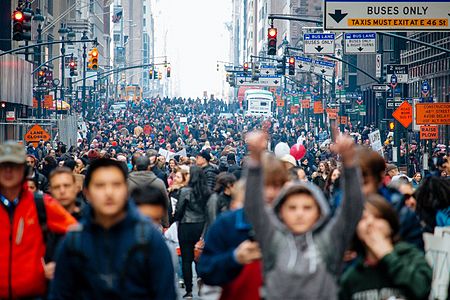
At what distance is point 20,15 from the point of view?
94.8 feet

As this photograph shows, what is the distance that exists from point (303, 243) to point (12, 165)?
2.45 metres

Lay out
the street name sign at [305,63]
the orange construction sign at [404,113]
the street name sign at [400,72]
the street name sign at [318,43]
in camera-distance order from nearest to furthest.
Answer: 1. the orange construction sign at [404,113]
2. the street name sign at [400,72]
3. the street name sign at [318,43]
4. the street name sign at [305,63]

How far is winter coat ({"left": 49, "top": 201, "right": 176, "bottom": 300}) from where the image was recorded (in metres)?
6.29

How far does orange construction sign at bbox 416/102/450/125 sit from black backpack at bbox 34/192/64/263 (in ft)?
82.5

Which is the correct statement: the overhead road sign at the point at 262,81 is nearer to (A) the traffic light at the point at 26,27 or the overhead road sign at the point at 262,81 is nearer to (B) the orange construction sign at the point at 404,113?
(B) the orange construction sign at the point at 404,113

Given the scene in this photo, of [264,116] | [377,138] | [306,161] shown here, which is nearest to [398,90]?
[306,161]

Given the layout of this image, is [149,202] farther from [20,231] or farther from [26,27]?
[26,27]

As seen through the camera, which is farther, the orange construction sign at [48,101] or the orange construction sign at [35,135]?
the orange construction sign at [48,101]

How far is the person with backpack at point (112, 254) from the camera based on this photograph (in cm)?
629

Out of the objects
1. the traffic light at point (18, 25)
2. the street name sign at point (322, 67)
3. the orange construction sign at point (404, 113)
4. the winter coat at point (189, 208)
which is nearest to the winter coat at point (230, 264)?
the winter coat at point (189, 208)

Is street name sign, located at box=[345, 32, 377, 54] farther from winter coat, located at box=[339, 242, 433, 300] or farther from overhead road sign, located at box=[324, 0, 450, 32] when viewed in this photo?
winter coat, located at box=[339, 242, 433, 300]

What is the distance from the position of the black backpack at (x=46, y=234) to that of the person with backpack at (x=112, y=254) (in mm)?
1519

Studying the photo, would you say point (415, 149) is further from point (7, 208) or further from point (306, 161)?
point (7, 208)

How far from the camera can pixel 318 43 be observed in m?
46.1
